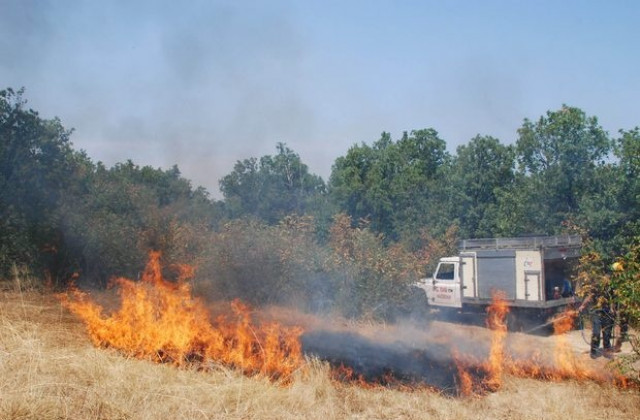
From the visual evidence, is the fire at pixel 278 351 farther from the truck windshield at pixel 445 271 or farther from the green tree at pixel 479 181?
the green tree at pixel 479 181

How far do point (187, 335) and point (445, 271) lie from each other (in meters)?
9.49

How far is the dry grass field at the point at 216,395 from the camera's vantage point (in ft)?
19.7

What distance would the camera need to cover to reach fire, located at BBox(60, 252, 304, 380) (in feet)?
27.5

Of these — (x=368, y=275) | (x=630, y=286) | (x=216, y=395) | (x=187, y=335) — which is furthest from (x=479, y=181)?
(x=216, y=395)

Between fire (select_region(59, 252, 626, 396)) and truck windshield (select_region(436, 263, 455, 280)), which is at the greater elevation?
truck windshield (select_region(436, 263, 455, 280))

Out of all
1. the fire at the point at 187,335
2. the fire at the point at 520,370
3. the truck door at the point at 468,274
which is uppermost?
the truck door at the point at 468,274

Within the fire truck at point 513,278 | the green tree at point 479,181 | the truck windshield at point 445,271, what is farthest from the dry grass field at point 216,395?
the green tree at point 479,181

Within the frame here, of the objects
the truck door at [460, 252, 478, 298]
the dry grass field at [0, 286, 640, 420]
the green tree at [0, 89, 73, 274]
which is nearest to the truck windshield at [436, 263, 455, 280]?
the truck door at [460, 252, 478, 298]

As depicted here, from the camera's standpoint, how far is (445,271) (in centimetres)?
1630

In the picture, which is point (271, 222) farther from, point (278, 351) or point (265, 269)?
point (278, 351)

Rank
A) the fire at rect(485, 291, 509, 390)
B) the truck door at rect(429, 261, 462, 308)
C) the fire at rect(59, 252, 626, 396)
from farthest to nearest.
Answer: the truck door at rect(429, 261, 462, 308) < the fire at rect(485, 291, 509, 390) < the fire at rect(59, 252, 626, 396)

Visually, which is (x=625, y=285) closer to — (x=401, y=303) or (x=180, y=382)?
(x=180, y=382)

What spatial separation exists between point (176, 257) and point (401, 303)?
20.6ft

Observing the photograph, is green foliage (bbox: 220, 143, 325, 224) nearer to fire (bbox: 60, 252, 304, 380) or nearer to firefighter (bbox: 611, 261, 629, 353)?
fire (bbox: 60, 252, 304, 380)
